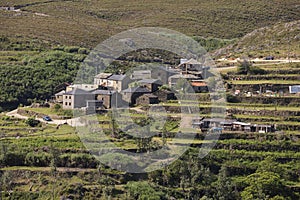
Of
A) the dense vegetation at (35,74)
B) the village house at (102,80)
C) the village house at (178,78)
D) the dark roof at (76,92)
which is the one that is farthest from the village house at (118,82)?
the dense vegetation at (35,74)

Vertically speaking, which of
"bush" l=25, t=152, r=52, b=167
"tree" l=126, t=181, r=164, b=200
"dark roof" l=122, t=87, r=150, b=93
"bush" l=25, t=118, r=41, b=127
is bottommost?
"tree" l=126, t=181, r=164, b=200

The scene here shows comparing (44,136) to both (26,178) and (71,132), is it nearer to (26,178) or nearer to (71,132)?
(71,132)

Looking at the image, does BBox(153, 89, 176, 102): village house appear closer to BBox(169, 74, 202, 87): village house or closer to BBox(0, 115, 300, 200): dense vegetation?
BBox(169, 74, 202, 87): village house

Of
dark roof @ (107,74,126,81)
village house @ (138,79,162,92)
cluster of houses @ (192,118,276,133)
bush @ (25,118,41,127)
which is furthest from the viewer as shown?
dark roof @ (107,74,126,81)

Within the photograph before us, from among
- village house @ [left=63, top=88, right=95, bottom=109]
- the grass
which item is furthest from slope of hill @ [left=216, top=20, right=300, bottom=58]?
village house @ [left=63, top=88, right=95, bottom=109]

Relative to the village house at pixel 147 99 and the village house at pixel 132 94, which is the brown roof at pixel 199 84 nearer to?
the village house at pixel 147 99

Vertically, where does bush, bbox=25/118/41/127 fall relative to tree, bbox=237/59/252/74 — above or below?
below

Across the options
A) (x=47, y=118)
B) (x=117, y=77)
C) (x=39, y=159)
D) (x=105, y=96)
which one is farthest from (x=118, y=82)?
(x=39, y=159)
